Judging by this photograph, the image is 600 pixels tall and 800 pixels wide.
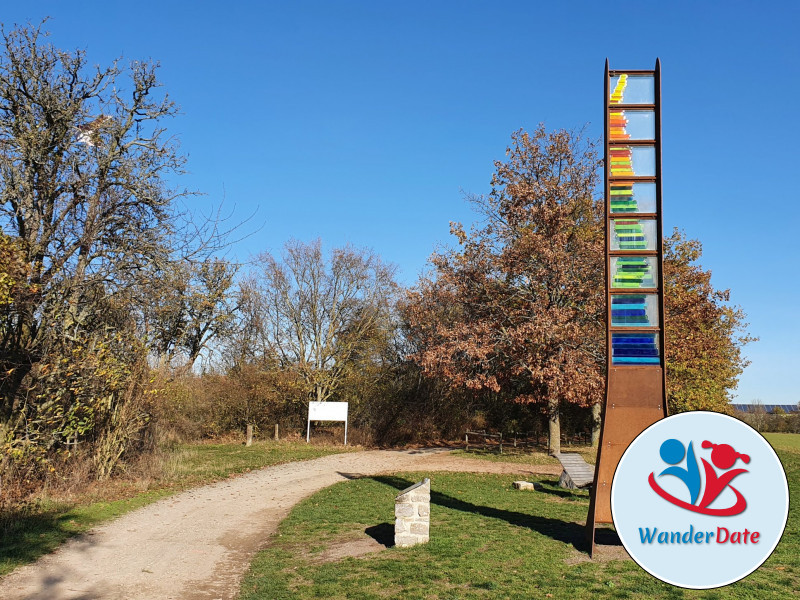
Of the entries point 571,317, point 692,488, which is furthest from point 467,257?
point 692,488

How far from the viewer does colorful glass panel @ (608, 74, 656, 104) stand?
8656mm

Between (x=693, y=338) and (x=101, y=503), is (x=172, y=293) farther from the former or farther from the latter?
(x=693, y=338)

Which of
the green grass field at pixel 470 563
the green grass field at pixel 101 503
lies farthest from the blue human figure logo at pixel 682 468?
the green grass field at pixel 101 503

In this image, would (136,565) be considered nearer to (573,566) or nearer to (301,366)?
(573,566)

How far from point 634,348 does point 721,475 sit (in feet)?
15.4

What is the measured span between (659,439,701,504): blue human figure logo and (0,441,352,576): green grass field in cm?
783

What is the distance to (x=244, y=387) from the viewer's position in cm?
3034

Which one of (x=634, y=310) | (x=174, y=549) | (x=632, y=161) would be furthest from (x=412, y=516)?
(x=632, y=161)

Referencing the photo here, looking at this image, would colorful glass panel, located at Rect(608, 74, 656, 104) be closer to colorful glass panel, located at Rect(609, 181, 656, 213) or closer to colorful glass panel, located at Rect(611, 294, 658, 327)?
colorful glass panel, located at Rect(609, 181, 656, 213)

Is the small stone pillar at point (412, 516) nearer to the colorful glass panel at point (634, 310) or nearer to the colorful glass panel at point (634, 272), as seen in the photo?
the colorful glass panel at point (634, 310)

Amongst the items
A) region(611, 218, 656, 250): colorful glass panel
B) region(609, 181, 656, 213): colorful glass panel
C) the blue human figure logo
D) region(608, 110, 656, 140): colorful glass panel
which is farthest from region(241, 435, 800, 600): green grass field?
region(608, 110, 656, 140): colorful glass panel

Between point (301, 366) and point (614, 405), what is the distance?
24.2 metres

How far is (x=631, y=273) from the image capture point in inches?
333

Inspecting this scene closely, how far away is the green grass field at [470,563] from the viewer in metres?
6.82
